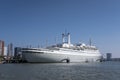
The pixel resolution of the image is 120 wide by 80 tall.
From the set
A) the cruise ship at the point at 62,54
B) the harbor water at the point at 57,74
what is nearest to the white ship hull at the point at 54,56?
the cruise ship at the point at 62,54

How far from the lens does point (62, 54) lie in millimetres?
147125

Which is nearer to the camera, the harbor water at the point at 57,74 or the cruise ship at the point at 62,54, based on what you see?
the harbor water at the point at 57,74

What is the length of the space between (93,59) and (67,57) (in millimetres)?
44221

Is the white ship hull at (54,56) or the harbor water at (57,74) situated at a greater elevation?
the white ship hull at (54,56)

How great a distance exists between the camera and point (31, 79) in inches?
1628

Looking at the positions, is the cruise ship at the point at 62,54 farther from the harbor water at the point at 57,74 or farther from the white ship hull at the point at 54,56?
the harbor water at the point at 57,74

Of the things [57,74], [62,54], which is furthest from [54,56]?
[57,74]

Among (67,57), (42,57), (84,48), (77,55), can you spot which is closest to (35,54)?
(42,57)

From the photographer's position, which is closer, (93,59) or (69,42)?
(69,42)

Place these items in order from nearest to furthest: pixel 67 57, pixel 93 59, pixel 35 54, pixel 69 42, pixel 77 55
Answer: pixel 35 54 < pixel 67 57 < pixel 77 55 < pixel 69 42 < pixel 93 59

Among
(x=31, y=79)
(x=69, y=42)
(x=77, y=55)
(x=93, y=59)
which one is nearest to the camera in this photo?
(x=31, y=79)

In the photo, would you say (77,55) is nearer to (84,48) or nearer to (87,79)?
(84,48)

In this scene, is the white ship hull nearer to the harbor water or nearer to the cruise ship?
the cruise ship

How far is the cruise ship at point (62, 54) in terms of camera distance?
133 metres
